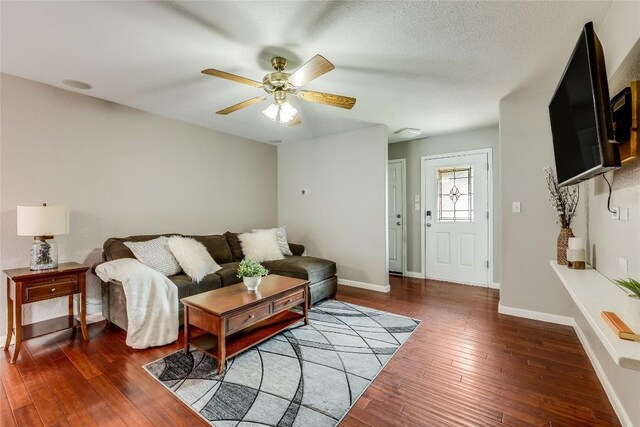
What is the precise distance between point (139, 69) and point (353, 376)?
306 centimetres

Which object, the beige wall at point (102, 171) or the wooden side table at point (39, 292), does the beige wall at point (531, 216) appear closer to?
the beige wall at point (102, 171)

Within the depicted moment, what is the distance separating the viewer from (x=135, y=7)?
5.68ft

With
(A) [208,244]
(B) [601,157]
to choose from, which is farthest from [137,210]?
(B) [601,157]

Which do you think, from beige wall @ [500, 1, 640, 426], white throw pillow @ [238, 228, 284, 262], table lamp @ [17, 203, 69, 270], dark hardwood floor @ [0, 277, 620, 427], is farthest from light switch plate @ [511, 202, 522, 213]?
table lamp @ [17, 203, 69, 270]

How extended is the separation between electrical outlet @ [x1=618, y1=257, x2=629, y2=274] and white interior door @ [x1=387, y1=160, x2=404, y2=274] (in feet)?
11.6

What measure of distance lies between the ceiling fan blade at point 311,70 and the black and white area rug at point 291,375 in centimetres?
216

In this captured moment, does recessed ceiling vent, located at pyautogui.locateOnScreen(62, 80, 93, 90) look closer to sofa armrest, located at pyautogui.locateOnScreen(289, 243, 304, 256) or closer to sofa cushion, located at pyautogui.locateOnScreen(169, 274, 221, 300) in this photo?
sofa cushion, located at pyautogui.locateOnScreen(169, 274, 221, 300)

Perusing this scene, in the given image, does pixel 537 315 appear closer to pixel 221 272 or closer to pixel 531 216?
pixel 531 216

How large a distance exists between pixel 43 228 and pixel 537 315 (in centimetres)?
482

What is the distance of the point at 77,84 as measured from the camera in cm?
279

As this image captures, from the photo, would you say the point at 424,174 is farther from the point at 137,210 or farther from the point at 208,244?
the point at 137,210

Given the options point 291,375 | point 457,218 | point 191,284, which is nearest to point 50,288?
A: point 191,284

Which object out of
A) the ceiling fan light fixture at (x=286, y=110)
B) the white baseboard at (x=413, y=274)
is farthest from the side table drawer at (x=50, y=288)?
the white baseboard at (x=413, y=274)

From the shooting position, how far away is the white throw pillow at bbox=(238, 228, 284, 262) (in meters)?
4.00
